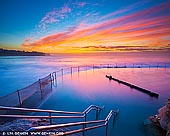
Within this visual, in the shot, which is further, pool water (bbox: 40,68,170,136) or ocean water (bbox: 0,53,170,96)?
ocean water (bbox: 0,53,170,96)

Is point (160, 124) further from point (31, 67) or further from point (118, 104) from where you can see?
point (31, 67)

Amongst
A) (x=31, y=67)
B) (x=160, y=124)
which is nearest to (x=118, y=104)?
(x=160, y=124)

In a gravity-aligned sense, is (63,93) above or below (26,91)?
below

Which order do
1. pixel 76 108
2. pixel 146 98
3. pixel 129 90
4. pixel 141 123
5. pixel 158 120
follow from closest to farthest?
Answer: 1. pixel 158 120
2. pixel 141 123
3. pixel 76 108
4. pixel 146 98
5. pixel 129 90

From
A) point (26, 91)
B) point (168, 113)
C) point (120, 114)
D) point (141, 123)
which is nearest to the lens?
point (168, 113)

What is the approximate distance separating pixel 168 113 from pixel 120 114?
254 cm

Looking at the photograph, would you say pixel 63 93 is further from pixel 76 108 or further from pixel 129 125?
pixel 129 125

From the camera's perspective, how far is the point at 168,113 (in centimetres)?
591

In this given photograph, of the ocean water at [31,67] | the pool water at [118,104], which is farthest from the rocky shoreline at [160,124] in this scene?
the ocean water at [31,67]

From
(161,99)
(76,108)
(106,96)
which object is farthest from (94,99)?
(161,99)

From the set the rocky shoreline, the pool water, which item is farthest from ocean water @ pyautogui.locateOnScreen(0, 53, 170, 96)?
the rocky shoreline

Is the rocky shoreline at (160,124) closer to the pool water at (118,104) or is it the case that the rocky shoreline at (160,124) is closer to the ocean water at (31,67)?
the pool water at (118,104)

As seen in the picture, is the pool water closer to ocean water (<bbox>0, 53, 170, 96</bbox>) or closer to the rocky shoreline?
the rocky shoreline

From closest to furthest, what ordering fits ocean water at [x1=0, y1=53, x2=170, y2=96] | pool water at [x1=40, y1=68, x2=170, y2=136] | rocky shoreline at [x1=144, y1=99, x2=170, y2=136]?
rocky shoreline at [x1=144, y1=99, x2=170, y2=136] < pool water at [x1=40, y1=68, x2=170, y2=136] < ocean water at [x1=0, y1=53, x2=170, y2=96]
